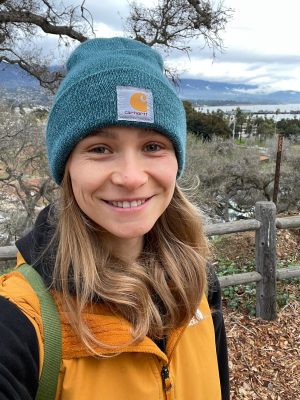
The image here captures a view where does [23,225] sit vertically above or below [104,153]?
below

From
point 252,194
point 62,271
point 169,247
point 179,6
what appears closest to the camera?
point 62,271

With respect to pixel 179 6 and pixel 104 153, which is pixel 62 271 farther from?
pixel 179 6

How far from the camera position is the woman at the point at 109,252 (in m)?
0.89

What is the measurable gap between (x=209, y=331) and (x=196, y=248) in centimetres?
28

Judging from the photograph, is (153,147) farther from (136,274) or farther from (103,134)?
(136,274)

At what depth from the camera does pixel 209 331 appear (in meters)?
1.27

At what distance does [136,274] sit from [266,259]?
2652mm

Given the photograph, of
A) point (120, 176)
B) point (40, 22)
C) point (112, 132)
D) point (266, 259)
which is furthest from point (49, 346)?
point (40, 22)

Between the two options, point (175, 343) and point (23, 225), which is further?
point (23, 225)

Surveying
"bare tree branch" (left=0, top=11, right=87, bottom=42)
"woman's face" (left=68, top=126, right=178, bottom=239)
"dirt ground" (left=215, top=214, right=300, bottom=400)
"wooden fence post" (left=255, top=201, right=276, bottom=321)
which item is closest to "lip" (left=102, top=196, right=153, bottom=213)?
"woman's face" (left=68, top=126, right=178, bottom=239)

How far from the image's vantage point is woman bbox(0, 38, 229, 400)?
0.89m

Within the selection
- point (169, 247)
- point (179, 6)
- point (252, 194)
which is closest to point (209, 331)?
point (169, 247)

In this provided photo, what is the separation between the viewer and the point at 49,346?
854 millimetres

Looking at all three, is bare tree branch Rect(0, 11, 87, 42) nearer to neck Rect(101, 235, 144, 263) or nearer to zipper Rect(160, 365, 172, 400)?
neck Rect(101, 235, 144, 263)
